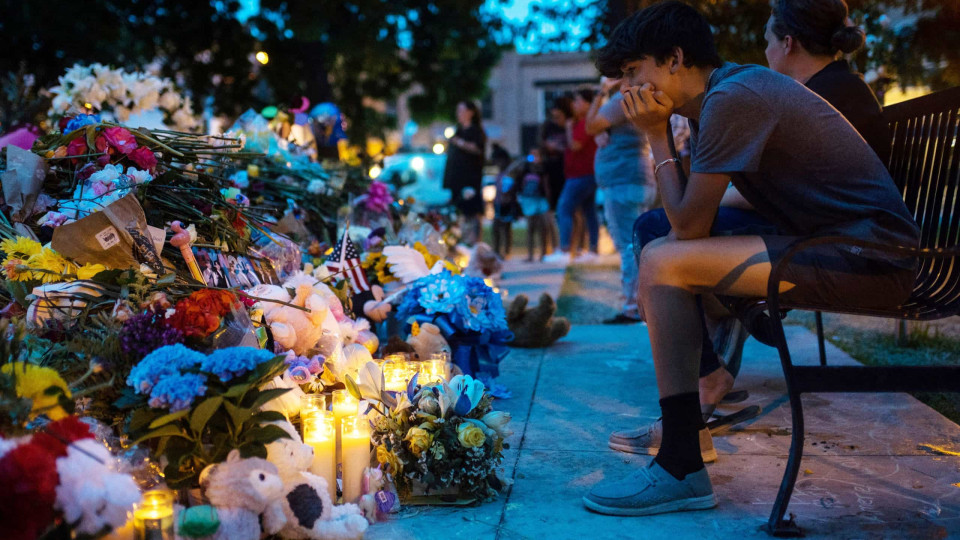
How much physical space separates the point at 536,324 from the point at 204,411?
308 cm

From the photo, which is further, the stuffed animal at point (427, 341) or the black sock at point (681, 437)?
the stuffed animal at point (427, 341)

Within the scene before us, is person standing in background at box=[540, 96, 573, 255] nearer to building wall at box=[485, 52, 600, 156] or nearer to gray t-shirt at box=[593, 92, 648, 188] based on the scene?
gray t-shirt at box=[593, 92, 648, 188]

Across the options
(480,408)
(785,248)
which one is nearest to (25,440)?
(480,408)

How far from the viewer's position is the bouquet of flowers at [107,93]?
510 centimetres

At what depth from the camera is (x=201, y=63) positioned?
13.3 meters

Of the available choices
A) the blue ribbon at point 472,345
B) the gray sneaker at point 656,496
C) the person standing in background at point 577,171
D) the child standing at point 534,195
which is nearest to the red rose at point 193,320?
the gray sneaker at point 656,496

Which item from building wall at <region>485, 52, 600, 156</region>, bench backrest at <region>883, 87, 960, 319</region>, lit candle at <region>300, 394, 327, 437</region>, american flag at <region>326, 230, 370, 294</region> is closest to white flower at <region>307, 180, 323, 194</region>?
american flag at <region>326, 230, 370, 294</region>

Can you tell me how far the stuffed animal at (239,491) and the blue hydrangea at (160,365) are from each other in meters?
0.24

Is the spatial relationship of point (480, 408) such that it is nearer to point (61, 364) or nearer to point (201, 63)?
point (61, 364)

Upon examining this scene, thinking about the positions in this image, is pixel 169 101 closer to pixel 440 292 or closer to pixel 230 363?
pixel 440 292

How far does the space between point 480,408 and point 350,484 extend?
47cm

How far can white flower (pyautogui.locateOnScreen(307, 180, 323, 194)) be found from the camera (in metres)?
5.49

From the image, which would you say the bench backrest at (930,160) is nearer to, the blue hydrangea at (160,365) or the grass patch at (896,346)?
the grass patch at (896,346)

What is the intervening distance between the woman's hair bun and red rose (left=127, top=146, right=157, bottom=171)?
105 inches
